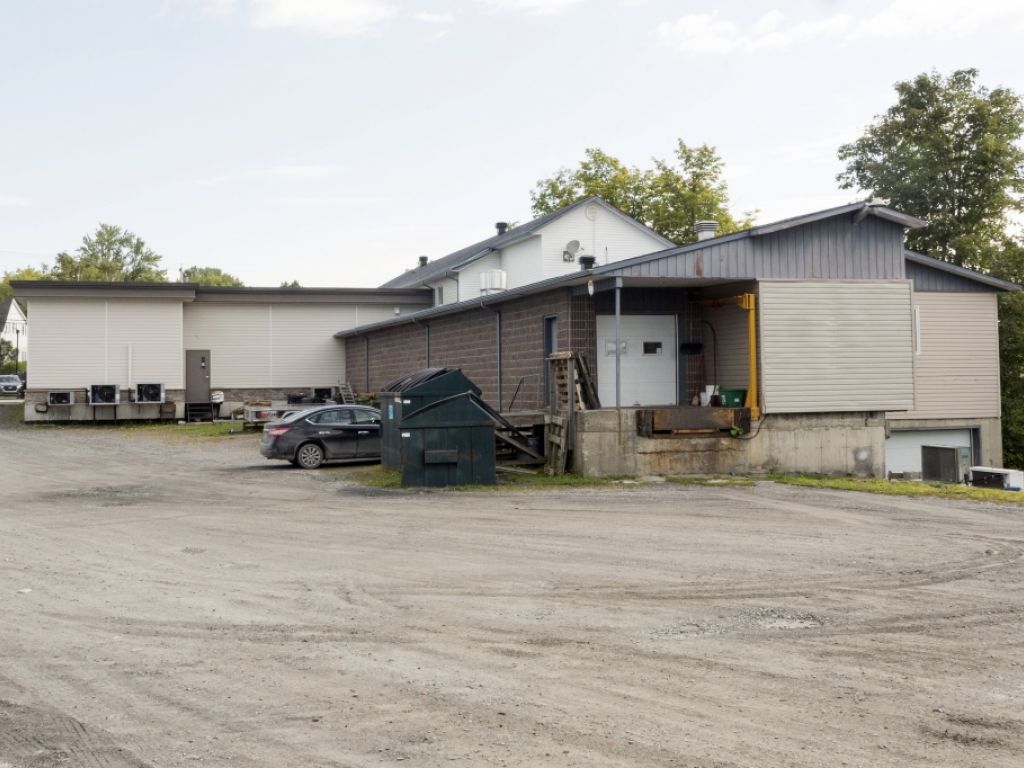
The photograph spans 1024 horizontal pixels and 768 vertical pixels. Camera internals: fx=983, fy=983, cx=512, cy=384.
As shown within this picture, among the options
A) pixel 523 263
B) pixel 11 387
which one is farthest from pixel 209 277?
pixel 523 263

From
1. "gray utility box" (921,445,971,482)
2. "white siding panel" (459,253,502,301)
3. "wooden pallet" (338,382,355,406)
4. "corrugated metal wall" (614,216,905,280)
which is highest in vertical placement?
"white siding panel" (459,253,502,301)

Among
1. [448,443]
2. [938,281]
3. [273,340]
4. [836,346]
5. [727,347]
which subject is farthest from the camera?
[273,340]

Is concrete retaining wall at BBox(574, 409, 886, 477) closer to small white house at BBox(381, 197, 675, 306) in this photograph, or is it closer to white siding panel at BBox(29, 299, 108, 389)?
small white house at BBox(381, 197, 675, 306)

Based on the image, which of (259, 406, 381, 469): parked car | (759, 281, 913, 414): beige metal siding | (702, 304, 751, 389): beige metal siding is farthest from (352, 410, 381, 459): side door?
(759, 281, 913, 414): beige metal siding

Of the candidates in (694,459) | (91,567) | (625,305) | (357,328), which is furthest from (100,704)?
(357,328)

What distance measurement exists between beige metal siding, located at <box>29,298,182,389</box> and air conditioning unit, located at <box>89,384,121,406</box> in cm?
58

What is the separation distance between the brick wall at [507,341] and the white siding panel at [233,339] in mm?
9507

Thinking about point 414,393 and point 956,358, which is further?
point 956,358

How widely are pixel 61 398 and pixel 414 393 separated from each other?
25.0 m

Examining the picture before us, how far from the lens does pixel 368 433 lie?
2114cm

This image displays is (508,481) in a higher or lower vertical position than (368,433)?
lower

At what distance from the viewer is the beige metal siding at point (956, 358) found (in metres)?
27.1

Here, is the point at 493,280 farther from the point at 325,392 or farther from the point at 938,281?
the point at 325,392

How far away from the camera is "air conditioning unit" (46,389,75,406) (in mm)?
36812
